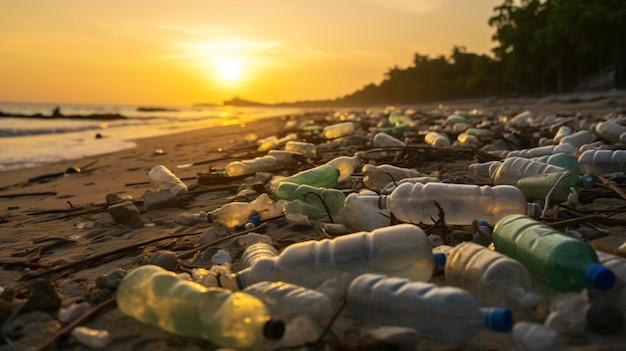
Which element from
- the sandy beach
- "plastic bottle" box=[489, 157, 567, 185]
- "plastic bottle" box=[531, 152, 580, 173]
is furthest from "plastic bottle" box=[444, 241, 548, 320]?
"plastic bottle" box=[531, 152, 580, 173]

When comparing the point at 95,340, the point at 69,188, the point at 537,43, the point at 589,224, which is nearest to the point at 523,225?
the point at 589,224

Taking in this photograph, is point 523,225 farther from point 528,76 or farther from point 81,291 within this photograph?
point 528,76

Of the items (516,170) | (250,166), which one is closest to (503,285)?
(516,170)

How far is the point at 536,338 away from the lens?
125cm

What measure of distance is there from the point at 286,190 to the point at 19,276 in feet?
4.65

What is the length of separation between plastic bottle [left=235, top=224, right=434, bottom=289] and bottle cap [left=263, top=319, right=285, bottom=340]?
0.35 metres

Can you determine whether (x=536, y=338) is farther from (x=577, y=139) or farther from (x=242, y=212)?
(x=577, y=139)

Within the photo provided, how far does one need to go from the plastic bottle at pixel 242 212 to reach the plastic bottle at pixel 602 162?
220cm

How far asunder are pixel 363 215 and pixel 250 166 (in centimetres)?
231

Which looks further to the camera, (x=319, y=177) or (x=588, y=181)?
(x=319, y=177)

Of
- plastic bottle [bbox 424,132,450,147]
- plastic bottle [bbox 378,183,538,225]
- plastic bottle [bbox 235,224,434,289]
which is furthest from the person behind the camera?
plastic bottle [bbox 424,132,450,147]

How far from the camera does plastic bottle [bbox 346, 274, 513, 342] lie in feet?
4.23

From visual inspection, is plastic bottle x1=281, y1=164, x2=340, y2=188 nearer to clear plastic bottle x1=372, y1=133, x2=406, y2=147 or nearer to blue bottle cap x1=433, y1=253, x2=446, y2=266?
blue bottle cap x1=433, y1=253, x2=446, y2=266

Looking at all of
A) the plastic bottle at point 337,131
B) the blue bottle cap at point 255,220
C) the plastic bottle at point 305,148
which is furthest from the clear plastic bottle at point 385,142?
the blue bottle cap at point 255,220
